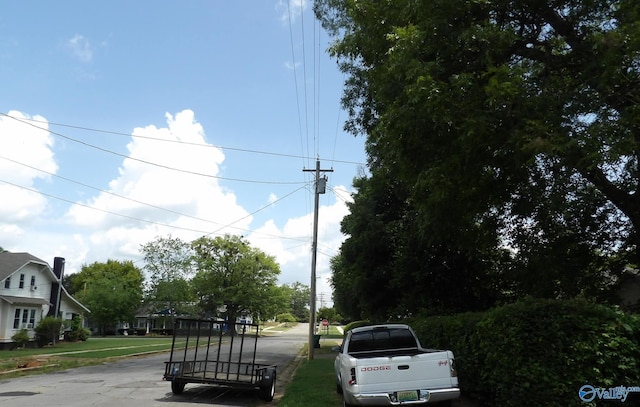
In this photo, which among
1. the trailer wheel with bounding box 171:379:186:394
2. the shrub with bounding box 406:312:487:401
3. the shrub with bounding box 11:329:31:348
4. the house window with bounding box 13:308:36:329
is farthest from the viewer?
the house window with bounding box 13:308:36:329

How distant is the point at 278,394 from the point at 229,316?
189 feet

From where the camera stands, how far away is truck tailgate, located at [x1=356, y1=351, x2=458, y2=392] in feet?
27.8

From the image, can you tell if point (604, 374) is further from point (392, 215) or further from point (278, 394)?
point (392, 215)

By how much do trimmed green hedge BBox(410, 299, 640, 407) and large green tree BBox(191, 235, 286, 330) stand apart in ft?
196

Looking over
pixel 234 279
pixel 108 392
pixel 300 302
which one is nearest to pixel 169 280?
pixel 234 279

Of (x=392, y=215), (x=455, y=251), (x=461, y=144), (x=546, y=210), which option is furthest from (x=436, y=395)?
(x=392, y=215)

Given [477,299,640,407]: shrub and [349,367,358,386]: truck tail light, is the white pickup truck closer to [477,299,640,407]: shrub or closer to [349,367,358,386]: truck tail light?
[349,367,358,386]: truck tail light

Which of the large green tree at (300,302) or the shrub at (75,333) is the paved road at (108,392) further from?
the large green tree at (300,302)

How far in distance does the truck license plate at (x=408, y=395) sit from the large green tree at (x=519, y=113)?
137 inches

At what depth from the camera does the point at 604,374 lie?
6.48m

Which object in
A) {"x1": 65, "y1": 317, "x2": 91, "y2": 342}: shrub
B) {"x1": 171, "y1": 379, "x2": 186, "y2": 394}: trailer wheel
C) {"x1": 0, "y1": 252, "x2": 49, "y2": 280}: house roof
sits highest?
{"x1": 0, "y1": 252, "x2": 49, "y2": 280}: house roof

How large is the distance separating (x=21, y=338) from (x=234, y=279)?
116ft

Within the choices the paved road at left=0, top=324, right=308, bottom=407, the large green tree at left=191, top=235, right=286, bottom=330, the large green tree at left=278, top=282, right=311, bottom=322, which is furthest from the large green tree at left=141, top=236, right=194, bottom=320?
the large green tree at left=278, top=282, right=311, bottom=322
